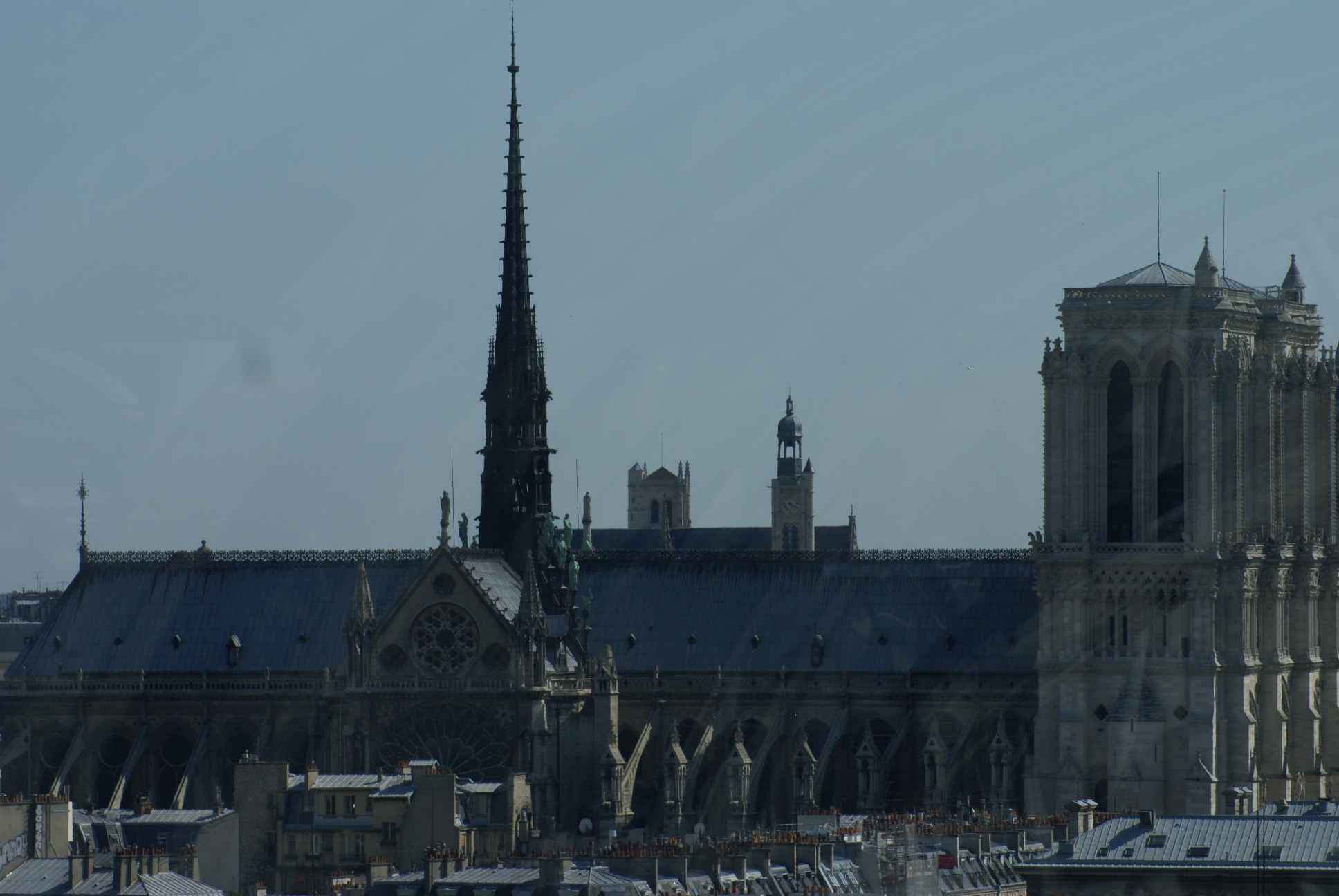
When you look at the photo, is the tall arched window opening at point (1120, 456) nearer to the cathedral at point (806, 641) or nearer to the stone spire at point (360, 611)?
the cathedral at point (806, 641)

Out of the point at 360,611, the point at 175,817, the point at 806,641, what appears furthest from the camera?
the point at 806,641

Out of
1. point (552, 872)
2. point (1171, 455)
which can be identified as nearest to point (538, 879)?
point (552, 872)

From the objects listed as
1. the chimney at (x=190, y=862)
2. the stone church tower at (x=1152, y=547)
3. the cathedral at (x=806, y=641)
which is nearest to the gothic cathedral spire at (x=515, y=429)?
the cathedral at (x=806, y=641)

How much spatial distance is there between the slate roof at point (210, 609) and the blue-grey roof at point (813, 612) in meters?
4.62

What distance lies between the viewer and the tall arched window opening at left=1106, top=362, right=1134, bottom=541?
171m

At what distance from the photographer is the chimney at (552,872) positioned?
12950 cm

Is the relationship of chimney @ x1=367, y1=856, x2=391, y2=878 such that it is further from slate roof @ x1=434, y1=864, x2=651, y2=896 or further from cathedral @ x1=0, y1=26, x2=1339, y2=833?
cathedral @ x1=0, y1=26, x2=1339, y2=833

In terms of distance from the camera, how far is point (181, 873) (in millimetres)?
141500

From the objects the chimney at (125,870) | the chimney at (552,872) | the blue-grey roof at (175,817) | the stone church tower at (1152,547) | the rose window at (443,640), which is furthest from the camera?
the rose window at (443,640)

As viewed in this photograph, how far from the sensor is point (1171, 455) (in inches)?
6737

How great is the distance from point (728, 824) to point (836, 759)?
6.45 meters

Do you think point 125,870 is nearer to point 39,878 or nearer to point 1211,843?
point 39,878

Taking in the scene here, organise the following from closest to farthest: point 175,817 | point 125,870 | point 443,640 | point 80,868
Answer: point 125,870 → point 80,868 → point 175,817 → point 443,640

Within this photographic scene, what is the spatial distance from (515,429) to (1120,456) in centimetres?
2131
